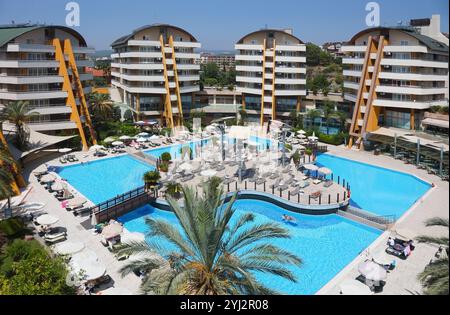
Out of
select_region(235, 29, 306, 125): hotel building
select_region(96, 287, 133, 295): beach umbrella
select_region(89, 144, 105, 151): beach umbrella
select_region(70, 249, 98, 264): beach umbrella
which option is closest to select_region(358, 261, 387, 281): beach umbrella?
select_region(96, 287, 133, 295): beach umbrella

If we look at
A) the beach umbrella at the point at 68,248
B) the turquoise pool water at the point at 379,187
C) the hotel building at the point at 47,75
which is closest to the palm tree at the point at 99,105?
the hotel building at the point at 47,75

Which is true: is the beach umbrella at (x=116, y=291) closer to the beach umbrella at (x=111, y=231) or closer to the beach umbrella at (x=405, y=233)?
the beach umbrella at (x=111, y=231)

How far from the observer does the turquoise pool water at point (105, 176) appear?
30719mm

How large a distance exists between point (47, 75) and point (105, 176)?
45.6ft

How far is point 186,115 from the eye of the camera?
56375mm

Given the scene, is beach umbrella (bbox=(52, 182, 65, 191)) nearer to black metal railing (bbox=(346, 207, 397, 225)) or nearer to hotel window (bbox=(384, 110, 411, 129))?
black metal railing (bbox=(346, 207, 397, 225))

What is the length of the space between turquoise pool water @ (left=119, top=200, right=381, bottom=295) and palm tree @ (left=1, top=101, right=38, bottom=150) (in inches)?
635

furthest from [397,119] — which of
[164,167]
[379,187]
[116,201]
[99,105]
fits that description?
[99,105]

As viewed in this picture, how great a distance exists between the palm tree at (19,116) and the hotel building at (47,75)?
2.51 m

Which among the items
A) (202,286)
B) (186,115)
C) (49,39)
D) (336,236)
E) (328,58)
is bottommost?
(336,236)

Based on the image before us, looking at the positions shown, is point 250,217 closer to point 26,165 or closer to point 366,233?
point 366,233

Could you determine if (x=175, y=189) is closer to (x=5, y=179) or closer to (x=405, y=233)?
(x=5, y=179)

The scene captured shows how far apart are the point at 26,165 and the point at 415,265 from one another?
110 feet
